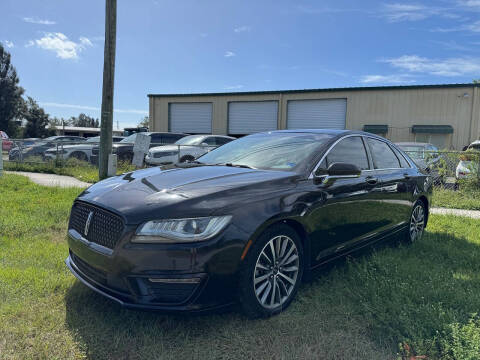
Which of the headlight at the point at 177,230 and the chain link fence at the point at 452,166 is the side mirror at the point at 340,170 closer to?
the headlight at the point at 177,230

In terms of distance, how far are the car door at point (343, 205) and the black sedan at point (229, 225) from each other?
0.04 ft

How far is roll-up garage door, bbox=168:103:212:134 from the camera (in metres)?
30.3

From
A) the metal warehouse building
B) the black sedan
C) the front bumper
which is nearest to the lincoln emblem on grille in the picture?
the black sedan

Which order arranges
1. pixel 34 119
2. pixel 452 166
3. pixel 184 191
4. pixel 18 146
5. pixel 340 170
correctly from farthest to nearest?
1. pixel 34 119
2. pixel 18 146
3. pixel 452 166
4. pixel 340 170
5. pixel 184 191

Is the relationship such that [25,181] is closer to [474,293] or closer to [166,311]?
[166,311]

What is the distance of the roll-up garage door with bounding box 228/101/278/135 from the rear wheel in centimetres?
2322

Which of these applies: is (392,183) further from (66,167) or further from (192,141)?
→ (66,167)

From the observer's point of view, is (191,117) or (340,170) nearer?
(340,170)

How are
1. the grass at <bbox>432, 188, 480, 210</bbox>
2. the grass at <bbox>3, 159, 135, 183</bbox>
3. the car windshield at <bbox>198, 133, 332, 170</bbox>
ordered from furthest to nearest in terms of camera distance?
the grass at <bbox>3, 159, 135, 183</bbox>
the grass at <bbox>432, 188, 480, 210</bbox>
the car windshield at <bbox>198, 133, 332, 170</bbox>

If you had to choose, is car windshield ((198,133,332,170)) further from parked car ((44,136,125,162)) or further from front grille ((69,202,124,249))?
parked car ((44,136,125,162))

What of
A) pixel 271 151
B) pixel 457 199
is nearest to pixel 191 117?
pixel 457 199

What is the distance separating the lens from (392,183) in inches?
165

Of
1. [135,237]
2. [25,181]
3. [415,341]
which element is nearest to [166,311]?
[135,237]

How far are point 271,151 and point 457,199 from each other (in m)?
6.92
